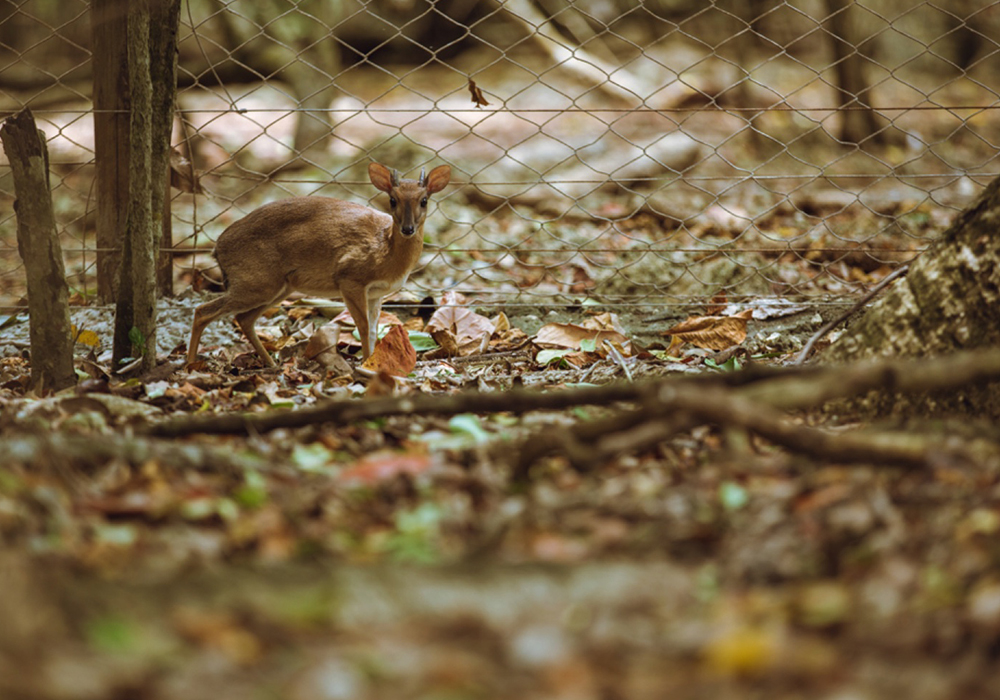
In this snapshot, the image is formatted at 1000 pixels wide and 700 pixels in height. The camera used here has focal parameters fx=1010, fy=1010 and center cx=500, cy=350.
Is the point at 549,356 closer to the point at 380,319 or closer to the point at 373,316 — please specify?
the point at 373,316

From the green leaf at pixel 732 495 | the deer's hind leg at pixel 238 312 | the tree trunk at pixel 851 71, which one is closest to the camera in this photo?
the green leaf at pixel 732 495

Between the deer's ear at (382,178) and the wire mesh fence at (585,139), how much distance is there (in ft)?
1.01

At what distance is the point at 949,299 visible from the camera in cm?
317

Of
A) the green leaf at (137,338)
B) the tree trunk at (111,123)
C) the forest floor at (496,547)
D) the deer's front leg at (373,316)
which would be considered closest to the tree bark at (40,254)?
the forest floor at (496,547)

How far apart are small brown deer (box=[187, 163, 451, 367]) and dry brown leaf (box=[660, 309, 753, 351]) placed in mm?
1445

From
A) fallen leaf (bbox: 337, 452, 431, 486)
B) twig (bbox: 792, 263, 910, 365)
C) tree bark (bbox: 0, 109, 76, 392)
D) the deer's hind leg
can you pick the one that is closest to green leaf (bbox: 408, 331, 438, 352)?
the deer's hind leg

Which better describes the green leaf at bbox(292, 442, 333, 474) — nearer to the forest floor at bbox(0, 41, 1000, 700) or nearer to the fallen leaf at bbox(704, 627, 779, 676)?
the forest floor at bbox(0, 41, 1000, 700)

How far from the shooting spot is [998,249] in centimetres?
312

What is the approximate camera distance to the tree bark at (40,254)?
144 inches

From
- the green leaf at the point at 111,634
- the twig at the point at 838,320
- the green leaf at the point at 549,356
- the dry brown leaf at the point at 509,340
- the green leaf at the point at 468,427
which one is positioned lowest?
the dry brown leaf at the point at 509,340

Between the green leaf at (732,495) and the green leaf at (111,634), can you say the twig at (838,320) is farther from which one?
the green leaf at (111,634)

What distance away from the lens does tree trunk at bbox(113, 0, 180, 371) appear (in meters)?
4.06

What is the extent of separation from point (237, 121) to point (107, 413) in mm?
7570

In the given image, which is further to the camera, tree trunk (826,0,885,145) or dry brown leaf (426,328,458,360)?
tree trunk (826,0,885,145)
